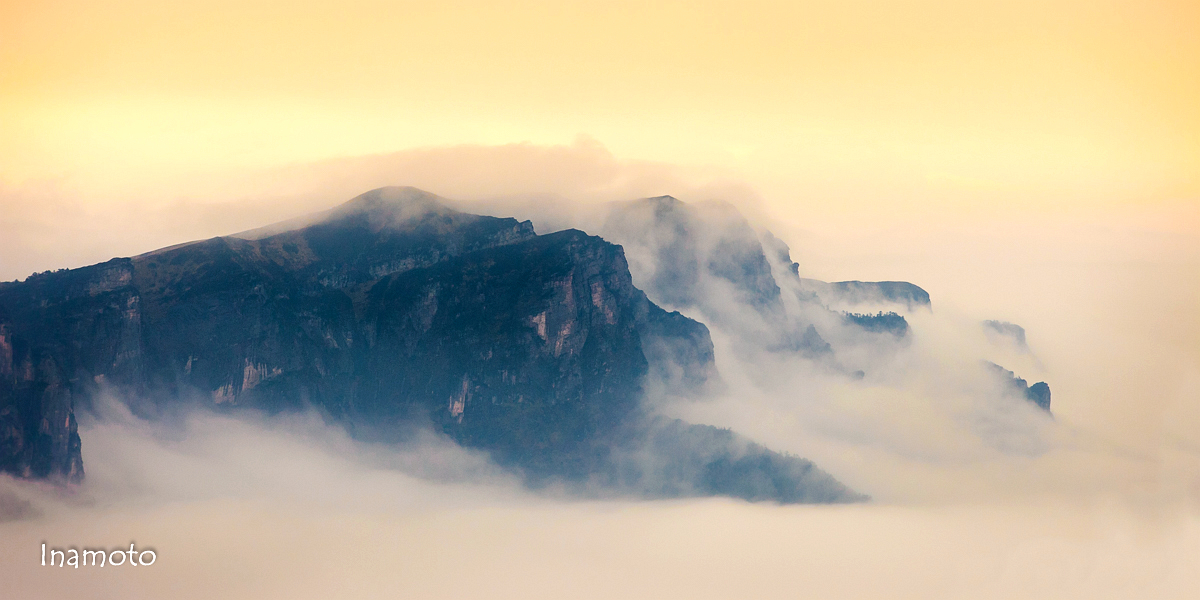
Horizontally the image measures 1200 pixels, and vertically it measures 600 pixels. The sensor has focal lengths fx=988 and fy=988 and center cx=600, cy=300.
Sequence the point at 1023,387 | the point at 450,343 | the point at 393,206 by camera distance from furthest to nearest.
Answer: the point at 1023,387, the point at 450,343, the point at 393,206

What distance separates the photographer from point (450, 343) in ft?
280

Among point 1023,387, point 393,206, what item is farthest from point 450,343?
point 1023,387

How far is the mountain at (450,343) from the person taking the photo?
7562 centimetres

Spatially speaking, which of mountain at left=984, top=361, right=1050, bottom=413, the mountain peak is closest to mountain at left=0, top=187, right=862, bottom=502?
the mountain peak

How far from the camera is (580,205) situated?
81.8m

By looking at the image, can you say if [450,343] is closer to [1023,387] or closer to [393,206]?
[393,206]

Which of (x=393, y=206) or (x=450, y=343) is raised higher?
(x=393, y=206)

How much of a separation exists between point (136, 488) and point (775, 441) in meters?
58.1

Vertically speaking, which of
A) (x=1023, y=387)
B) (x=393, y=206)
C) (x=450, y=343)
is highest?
(x=393, y=206)

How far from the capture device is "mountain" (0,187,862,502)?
7562 centimetres

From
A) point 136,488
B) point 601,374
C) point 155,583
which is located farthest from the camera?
point 601,374

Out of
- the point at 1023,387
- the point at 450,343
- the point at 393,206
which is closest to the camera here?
the point at 393,206

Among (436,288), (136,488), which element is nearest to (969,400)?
(436,288)

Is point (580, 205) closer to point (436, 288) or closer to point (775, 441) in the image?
point (436, 288)
